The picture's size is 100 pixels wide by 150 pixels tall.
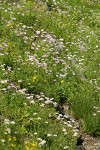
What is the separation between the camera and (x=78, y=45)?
14.9 m

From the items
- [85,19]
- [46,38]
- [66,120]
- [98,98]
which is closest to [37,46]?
[46,38]

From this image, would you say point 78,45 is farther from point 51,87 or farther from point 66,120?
point 66,120

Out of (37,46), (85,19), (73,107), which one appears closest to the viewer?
(73,107)

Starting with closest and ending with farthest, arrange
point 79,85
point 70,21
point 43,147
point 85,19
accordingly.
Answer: point 43,147, point 79,85, point 70,21, point 85,19

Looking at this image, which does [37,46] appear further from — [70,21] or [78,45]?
[70,21]

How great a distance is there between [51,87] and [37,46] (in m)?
2.49

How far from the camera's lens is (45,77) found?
38.5 ft

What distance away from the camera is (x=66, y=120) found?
10188 millimetres

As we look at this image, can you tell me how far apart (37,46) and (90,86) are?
2621 mm

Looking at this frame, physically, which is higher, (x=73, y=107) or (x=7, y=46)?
(x=7, y=46)

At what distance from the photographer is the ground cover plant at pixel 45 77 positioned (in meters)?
8.98

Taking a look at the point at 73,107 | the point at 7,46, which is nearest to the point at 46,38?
the point at 7,46

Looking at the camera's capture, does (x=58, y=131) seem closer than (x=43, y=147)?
No

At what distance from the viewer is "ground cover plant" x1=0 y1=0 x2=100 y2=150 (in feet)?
29.5
